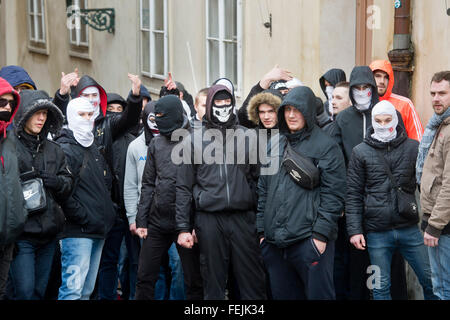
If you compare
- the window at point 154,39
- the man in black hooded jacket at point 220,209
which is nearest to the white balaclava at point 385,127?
the man in black hooded jacket at point 220,209

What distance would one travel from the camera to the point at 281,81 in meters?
7.89

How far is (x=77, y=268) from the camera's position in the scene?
6.64m

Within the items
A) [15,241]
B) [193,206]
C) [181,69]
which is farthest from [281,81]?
[181,69]

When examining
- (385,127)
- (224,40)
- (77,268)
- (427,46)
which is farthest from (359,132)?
(224,40)

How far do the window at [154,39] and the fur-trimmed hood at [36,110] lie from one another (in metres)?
7.54

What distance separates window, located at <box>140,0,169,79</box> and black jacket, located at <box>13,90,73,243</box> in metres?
7.67

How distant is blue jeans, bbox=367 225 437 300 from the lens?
652 centimetres

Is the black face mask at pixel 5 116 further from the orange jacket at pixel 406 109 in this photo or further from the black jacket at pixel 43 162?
the orange jacket at pixel 406 109

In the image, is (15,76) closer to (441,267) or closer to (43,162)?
(43,162)

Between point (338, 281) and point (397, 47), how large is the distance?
240cm

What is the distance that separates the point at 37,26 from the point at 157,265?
15.2 metres

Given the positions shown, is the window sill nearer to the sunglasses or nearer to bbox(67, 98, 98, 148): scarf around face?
bbox(67, 98, 98, 148): scarf around face

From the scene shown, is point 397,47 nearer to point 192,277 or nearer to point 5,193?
point 192,277

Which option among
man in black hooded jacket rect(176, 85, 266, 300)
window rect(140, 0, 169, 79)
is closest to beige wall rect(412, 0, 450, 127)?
man in black hooded jacket rect(176, 85, 266, 300)
